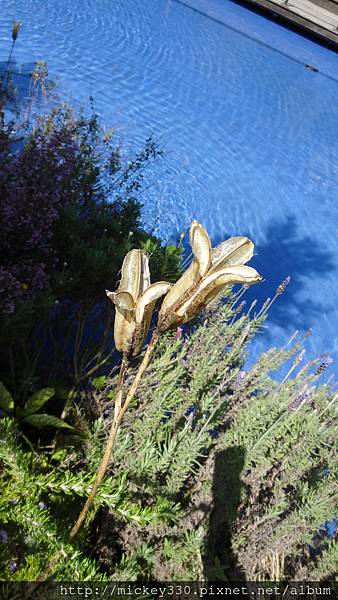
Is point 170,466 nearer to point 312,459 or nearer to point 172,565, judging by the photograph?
point 172,565

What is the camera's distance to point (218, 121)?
8.12 meters

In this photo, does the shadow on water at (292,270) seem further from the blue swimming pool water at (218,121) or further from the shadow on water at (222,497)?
the shadow on water at (222,497)

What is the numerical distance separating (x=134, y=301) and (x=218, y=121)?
25.6ft

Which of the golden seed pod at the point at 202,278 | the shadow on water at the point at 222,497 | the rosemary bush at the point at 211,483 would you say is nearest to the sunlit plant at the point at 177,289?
the golden seed pod at the point at 202,278

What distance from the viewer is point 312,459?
8.00 feet

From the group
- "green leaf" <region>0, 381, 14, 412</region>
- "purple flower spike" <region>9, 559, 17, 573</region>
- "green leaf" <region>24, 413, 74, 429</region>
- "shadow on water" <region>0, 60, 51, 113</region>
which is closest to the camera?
"purple flower spike" <region>9, 559, 17, 573</region>

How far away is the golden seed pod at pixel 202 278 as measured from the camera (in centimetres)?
97

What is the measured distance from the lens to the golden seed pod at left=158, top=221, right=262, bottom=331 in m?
0.97

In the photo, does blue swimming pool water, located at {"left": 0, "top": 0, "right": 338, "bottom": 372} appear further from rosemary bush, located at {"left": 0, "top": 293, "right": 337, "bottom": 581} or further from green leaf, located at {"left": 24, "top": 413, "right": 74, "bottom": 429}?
green leaf, located at {"left": 24, "top": 413, "right": 74, "bottom": 429}

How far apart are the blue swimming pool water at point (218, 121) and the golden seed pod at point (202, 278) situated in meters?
4.19

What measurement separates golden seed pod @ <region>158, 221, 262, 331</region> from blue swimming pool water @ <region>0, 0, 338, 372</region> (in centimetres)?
419

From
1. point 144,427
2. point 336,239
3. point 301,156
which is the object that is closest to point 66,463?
point 144,427

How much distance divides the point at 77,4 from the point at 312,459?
965cm

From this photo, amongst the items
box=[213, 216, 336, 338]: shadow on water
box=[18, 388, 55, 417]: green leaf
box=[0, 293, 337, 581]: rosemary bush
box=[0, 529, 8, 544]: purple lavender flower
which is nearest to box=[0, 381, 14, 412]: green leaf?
box=[18, 388, 55, 417]: green leaf
